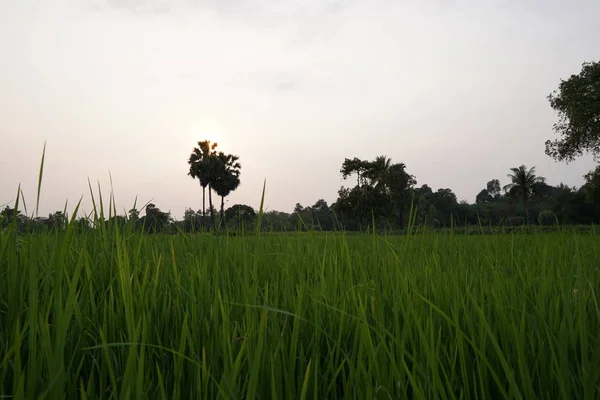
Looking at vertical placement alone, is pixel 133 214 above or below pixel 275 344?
above

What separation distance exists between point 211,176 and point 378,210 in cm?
2718

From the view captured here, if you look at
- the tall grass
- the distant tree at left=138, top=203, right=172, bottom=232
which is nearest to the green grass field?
the tall grass

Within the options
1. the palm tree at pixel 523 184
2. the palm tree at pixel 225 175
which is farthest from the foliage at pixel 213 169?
the palm tree at pixel 523 184

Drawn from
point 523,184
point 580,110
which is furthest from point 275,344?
point 523,184

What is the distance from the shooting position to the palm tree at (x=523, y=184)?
235 ft

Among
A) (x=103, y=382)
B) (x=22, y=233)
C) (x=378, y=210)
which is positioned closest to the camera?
(x=103, y=382)

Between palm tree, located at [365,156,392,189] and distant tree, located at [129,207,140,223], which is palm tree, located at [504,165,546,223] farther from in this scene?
distant tree, located at [129,207,140,223]

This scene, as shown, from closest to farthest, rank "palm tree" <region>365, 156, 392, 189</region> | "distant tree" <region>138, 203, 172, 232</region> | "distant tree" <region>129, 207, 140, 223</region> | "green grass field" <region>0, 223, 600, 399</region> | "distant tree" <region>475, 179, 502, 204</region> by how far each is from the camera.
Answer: "green grass field" <region>0, 223, 600, 399</region> < "distant tree" <region>129, 207, 140, 223</region> < "distant tree" <region>138, 203, 172, 232</region> < "palm tree" <region>365, 156, 392, 189</region> < "distant tree" <region>475, 179, 502, 204</region>

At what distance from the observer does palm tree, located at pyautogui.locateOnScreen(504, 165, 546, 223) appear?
71.6 meters

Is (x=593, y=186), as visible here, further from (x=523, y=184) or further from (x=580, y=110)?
(x=523, y=184)

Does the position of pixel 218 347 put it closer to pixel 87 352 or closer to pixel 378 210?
pixel 87 352

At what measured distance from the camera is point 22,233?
256cm

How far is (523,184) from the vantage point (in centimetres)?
7194

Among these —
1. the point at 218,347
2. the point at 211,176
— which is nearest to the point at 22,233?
the point at 218,347
